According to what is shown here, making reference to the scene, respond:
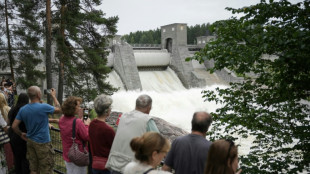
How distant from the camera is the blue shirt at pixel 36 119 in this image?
4160 mm

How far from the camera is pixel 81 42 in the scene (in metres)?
15.3

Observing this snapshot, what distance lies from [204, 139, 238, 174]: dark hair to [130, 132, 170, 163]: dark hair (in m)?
0.36

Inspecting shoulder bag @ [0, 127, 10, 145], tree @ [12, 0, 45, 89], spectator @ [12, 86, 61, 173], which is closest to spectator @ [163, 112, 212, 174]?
spectator @ [12, 86, 61, 173]

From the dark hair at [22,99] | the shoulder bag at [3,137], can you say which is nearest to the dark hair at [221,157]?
the dark hair at [22,99]

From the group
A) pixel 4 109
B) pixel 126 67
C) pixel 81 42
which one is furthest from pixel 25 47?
pixel 4 109

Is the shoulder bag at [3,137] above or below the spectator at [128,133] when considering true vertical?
below

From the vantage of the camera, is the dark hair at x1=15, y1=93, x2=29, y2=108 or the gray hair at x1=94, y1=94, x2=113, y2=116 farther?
the dark hair at x1=15, y1=93, x2=29, y2=108

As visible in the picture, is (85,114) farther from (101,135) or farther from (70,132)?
(101,135)

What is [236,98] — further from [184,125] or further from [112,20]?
[184,125]

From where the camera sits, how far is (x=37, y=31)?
14070mm

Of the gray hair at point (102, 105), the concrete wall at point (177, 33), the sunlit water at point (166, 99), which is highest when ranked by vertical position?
the concrete wall at point (177, 33)

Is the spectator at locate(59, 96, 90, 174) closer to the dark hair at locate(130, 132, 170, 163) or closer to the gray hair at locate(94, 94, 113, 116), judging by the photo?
the gray hair at locate(94, 94, 113, 116)

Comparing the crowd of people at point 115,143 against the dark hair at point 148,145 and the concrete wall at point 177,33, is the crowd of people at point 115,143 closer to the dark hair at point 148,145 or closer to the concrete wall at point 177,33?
the dark hair at point 148,145

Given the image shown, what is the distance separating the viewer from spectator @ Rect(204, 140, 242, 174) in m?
2.21
